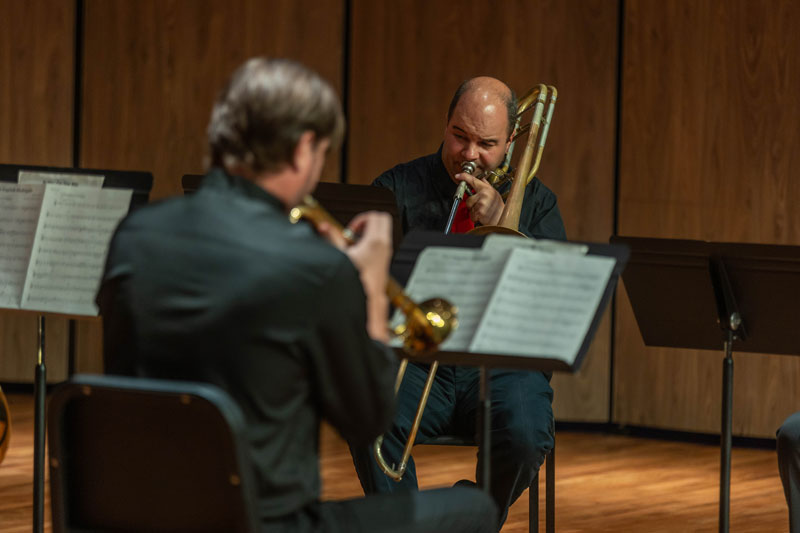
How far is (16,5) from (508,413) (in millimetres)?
3790

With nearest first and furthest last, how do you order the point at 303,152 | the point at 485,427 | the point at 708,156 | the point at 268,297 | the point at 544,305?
the point at 268,297 → the point at 303,152 → the point at 544,305 → the point at 485,427 → the point at 708,156

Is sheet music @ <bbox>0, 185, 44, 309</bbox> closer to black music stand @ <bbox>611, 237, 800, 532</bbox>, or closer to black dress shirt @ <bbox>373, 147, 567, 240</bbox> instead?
black dress shirt @ <bbox>373, 147, 567, 240</bbox>

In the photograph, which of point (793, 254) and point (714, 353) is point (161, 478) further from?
point (714, 353)

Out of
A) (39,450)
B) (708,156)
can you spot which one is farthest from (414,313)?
(708,156)

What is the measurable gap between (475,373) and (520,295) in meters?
1.21

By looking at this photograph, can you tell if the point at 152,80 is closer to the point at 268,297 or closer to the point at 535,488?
the point at 535,488

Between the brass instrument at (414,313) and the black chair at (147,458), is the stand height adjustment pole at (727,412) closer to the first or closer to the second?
the brass instrument at (414,313)

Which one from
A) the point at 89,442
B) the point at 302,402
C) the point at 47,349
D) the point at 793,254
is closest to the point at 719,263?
the point at 793,254

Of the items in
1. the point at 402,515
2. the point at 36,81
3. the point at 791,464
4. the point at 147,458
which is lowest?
the point at 791,464

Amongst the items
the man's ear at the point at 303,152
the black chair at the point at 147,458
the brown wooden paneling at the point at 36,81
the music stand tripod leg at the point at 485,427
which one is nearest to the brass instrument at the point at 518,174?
the music stand tripod leg at the point at 485,427

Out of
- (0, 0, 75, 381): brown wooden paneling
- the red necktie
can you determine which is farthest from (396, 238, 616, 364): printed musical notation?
(0, 0, 75, 381): brown wooden paneling

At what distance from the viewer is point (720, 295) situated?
9.95ft

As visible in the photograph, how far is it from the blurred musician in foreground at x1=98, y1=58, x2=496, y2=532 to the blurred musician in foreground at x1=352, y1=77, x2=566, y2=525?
4.40ft

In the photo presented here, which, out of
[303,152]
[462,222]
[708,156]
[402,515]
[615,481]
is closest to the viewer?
[303,152]
